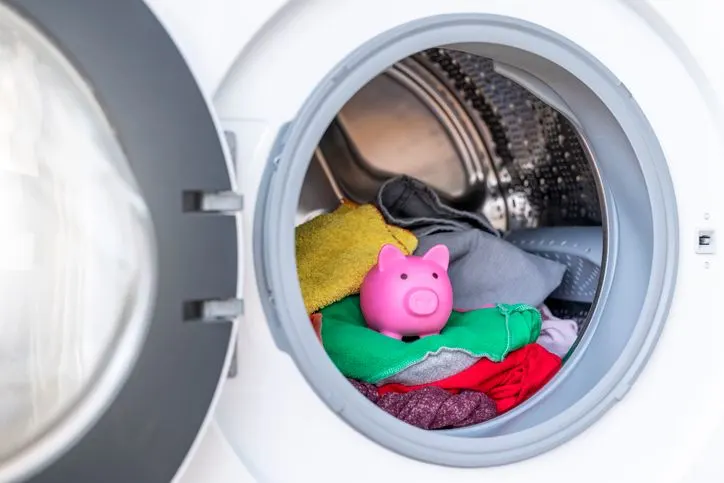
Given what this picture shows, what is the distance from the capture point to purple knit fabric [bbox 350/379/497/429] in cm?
109

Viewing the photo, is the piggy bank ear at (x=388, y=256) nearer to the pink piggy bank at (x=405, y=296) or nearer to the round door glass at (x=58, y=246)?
the pink piggy bank at (x=405, y=296)

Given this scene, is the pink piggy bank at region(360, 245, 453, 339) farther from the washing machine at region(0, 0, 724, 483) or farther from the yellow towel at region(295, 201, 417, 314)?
the washing machine at region(0, 0, 724, 483)

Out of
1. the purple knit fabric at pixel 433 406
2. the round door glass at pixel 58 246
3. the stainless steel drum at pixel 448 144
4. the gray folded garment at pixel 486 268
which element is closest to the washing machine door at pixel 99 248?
Result: the round door glass at pixel 58 246

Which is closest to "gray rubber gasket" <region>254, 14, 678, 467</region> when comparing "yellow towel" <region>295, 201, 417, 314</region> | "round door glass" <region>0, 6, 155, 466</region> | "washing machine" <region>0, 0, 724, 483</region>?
"washing machine" <region>0, 0, 724, 483</region>

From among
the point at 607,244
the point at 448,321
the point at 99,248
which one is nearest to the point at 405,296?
the point at 448,321

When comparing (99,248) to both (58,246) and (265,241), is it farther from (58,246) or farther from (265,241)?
(265,241)

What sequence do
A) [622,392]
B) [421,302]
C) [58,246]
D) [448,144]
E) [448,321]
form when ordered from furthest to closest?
1. [448,144]
2. [448,321]
3. [421,302]
4. [622,392]
5. [58,246]

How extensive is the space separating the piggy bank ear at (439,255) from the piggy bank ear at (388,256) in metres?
0.05

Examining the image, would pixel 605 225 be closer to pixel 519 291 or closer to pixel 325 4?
pixel 519 291

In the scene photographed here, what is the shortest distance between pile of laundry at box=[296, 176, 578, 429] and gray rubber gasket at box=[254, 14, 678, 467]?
0.18ft

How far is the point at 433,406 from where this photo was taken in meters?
1.10

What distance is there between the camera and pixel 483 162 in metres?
1.62

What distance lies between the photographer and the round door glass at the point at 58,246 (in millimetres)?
781

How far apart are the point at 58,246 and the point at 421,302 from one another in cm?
49
